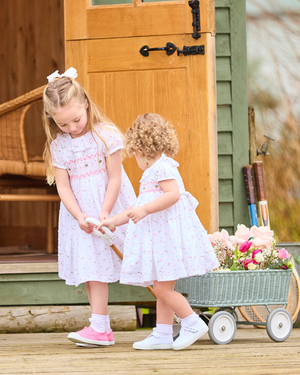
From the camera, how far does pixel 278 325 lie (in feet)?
8.16

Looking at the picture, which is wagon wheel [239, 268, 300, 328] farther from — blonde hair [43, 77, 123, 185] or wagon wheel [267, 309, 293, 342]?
blonde hair [43, 77, 123, 185]

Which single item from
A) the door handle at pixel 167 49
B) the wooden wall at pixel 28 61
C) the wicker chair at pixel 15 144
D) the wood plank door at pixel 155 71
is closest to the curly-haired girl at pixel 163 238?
the wood plank door at pixel 155 71

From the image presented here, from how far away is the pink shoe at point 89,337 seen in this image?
7.41ft

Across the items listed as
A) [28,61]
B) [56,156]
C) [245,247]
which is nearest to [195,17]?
[56,156]

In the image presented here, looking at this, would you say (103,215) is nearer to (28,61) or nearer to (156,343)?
(156,343)

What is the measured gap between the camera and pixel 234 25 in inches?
136

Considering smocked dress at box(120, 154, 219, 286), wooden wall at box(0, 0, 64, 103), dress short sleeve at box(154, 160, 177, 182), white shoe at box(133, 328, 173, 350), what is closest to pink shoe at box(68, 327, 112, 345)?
white shoe at box(133, 328, 173, 350)

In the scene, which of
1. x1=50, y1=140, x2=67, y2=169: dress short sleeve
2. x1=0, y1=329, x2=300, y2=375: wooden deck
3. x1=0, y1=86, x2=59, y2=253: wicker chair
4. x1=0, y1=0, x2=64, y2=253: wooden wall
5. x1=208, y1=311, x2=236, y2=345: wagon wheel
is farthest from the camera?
x1=0, y1=0, x2=64, y2=253: wooden wall

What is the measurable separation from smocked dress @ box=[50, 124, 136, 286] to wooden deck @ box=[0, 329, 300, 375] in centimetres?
35

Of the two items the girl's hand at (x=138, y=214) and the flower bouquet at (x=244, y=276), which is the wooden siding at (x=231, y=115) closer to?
the flower bouquet at (x=244, y=276)

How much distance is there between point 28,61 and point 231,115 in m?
2.91

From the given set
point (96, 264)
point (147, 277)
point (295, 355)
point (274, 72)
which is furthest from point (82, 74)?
point (274, 72)

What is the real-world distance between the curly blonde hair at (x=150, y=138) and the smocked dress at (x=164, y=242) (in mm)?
50

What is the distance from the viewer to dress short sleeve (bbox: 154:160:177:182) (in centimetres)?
221
